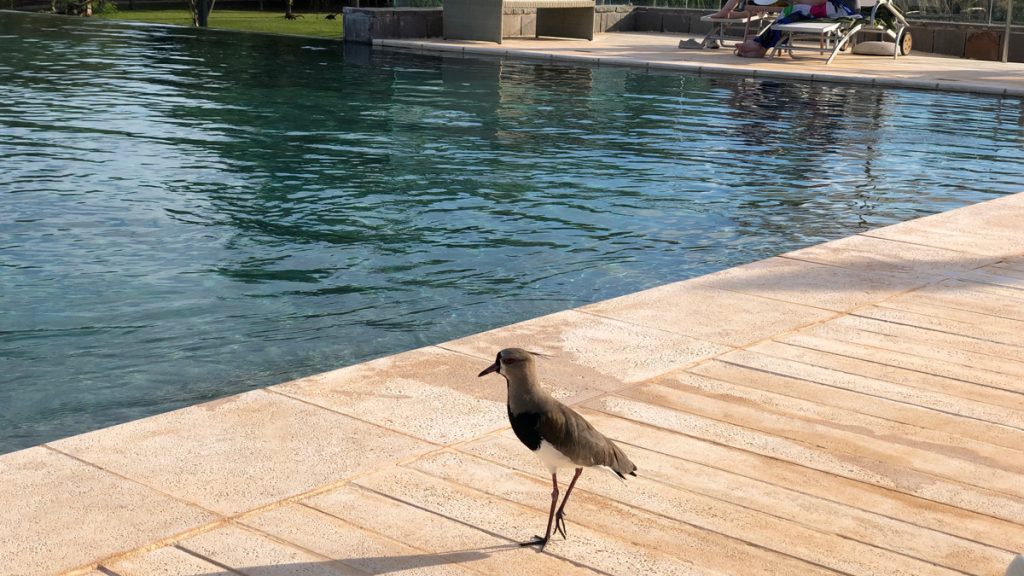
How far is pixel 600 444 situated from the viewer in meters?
3.68

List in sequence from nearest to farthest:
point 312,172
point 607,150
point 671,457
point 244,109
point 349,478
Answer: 1. point 349,478
2. point 671,457
3. point 312,172
4. point 607,150
5. point 244,109

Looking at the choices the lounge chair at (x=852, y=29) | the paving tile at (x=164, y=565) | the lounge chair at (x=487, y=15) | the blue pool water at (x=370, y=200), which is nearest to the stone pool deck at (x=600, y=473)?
the paving tile at (x=164, y=565)

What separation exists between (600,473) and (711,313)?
2.32 meters

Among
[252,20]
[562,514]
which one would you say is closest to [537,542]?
[562,514]

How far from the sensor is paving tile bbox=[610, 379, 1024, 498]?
15.0 ft

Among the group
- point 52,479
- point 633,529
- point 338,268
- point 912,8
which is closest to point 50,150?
point 338,268

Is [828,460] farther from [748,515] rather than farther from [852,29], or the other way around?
[852,29]

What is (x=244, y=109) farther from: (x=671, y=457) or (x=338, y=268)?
(x=671, y=457)

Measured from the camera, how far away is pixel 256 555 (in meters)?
3.72

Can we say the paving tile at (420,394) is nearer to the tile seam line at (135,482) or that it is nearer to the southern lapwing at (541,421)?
the tile seam line at (135,482)

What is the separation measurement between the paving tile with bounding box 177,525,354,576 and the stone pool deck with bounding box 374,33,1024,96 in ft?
67.0

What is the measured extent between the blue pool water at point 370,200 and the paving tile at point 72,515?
191 cm

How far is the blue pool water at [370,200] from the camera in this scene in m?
7.59

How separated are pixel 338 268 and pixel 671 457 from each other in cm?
512
